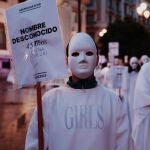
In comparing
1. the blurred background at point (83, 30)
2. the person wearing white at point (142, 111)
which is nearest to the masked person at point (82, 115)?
the blurred background at point (83, 30)

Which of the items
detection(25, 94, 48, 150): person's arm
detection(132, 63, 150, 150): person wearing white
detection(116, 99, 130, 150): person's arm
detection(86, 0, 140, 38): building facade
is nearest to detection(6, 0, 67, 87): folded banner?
detection(25, 94, 48, 150): person's arm

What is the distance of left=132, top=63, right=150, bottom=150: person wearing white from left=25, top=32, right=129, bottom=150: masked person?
138cm

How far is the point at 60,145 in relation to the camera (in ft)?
14.1

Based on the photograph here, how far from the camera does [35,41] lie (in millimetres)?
→ 4414

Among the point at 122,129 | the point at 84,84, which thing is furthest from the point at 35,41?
the point at 122,129

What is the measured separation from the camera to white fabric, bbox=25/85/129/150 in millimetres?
4266

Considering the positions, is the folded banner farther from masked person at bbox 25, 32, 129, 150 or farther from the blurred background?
the blurred background

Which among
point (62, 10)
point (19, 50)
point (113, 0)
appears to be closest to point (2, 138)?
point (19, 50)

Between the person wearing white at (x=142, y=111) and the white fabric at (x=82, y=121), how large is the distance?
1.38 meters

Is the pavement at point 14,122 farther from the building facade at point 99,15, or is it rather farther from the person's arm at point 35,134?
the building facade at point 99,15

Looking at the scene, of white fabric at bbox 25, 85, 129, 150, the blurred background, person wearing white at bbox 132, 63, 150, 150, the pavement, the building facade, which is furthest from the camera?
the building facade

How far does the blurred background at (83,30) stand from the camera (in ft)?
45.6

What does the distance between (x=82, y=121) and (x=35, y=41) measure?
24.8 inches

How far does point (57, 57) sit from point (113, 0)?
263 feet
